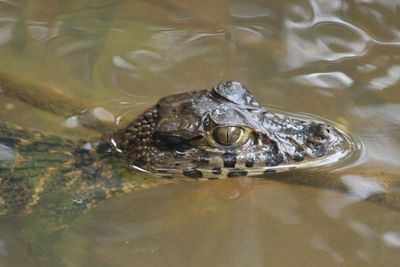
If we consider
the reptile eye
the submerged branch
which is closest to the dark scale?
the reptile eye

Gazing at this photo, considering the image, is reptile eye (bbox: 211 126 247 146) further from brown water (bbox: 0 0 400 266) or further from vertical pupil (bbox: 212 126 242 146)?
brown water (bbox: 0 0 400 266)

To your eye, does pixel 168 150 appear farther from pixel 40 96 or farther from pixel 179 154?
pixel 40 96

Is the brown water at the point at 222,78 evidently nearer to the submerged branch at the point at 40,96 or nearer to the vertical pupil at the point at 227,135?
the submerged branch at the point at 40,96

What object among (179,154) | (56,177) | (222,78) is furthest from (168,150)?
(222,78)

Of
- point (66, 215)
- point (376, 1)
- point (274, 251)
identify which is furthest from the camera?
point (376, 1)

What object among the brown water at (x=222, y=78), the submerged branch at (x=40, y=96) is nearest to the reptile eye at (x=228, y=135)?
the brown water at (x=222, y=78)

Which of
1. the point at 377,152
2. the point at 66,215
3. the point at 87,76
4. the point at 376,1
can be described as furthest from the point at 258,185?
the point at 376,1

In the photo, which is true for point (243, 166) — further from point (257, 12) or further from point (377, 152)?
point (257, 12)
